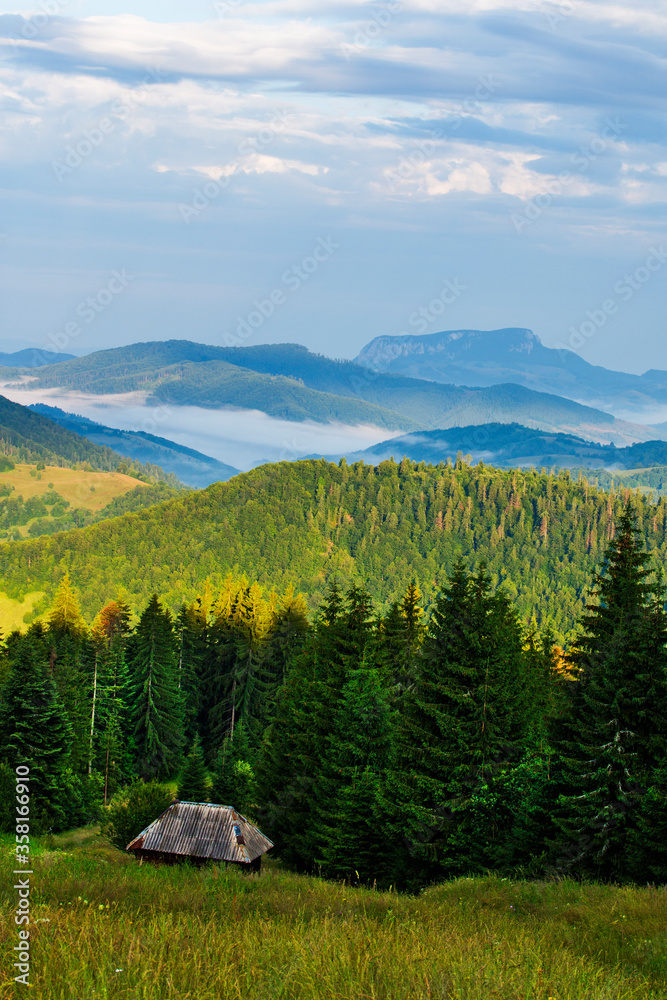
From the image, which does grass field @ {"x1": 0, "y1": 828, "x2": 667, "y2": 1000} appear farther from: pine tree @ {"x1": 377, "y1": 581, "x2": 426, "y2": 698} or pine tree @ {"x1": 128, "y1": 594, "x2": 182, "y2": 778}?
pine tree @ {"x1": 128, "y1": 594, "x2": 182, "y2": 778}

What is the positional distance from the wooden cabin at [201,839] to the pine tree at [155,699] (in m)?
33.0

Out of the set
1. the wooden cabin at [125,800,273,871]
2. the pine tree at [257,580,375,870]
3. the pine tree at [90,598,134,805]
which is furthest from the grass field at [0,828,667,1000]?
the pine tree at [90,598,134,805]

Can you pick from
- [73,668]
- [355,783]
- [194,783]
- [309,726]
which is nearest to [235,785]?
[194,783]

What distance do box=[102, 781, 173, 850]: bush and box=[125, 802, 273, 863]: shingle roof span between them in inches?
281

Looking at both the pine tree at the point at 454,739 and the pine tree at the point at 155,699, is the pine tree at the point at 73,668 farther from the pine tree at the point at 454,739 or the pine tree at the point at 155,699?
the pine tree at the point at 454,739

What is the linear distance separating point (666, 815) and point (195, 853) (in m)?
15.7

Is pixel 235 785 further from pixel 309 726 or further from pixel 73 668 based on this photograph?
pixel 309 726

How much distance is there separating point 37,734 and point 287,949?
3605 cm

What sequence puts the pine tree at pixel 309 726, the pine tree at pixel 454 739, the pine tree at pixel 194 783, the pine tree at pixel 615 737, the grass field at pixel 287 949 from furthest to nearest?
the pine tree at pixel 194 783
the pine tree at pixel 309 726
the pine tree at pixel 454 739
the pine tree at pixel 615 737
the grass field at pixel 287 949

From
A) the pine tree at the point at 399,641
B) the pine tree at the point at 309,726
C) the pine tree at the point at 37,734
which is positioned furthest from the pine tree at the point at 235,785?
the pine tree at the point at 399,641

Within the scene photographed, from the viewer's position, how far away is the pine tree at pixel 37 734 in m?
39.8

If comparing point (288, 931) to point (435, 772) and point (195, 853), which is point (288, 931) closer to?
point (435, 772)

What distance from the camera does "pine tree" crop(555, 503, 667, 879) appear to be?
71.8 ft

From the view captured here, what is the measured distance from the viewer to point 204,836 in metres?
28.9
